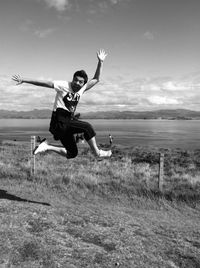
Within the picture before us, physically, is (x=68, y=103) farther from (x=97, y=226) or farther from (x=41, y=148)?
(x=97, y=226)

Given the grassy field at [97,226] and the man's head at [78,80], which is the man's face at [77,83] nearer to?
the man's head at [78,80]

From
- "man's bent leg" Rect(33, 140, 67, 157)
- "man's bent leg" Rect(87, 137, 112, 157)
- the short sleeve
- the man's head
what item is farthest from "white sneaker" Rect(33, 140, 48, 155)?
the man's head

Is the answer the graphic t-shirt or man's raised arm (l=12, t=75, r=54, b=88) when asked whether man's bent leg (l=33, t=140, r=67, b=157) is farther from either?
man's raised arm (l=12, t=75, r=54, b=88)

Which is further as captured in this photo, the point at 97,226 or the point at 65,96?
the point at 97,226

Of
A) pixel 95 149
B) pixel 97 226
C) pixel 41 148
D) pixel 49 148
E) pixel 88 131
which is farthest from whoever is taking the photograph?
pixel 97 226

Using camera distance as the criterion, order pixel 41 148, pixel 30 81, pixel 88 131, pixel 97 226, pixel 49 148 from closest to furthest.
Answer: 1. pixel 30 81
2. pixel 88 131
3. pixel 41 148
4. pixel 49 148
5. pixel 97 226

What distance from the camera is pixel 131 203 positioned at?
11555 mm

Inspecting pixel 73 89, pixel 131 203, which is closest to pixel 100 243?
pixel 73 89

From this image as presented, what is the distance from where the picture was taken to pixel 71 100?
5.81 m

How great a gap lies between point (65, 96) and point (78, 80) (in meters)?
0.42

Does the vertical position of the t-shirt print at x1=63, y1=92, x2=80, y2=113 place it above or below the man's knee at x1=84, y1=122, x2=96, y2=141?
above

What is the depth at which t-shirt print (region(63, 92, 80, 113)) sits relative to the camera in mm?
5801

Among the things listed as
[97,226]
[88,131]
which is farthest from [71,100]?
[97,226]

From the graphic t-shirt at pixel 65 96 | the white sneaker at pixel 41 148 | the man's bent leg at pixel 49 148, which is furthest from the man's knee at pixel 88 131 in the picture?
the white sneaker at pixel 41 148
